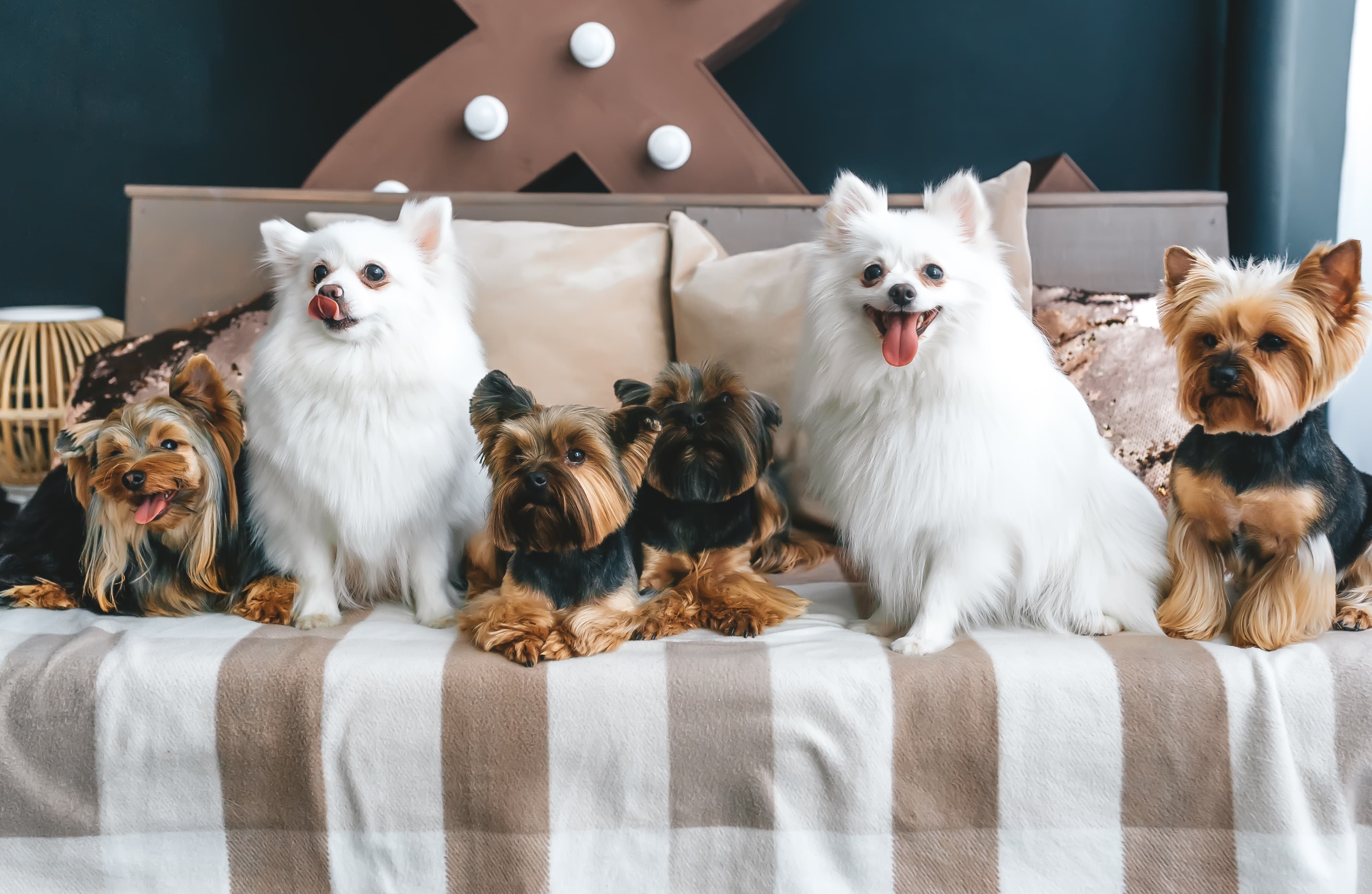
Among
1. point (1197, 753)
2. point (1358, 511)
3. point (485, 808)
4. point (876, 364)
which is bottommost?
point (485, 808)

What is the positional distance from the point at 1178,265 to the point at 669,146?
1508mm

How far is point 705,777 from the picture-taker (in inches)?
55.4

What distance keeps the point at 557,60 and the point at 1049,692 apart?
2.12m

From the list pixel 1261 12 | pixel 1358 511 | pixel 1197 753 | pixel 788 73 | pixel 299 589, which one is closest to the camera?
pixel 1197 753

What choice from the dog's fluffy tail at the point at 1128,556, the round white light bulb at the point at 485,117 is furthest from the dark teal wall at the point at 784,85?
the dog's fluffy tail at the point at 1128,556

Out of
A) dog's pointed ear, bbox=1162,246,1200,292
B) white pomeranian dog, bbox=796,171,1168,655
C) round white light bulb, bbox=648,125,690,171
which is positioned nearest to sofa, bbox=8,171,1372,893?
white pomeranian dog, bbox=796,171,1168,655

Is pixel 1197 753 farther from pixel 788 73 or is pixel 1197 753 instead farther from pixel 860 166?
pixel 788 73

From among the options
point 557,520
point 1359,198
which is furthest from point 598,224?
point 1359,198

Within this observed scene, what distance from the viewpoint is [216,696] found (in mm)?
1434

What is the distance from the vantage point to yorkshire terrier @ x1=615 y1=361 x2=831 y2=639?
1615 mm

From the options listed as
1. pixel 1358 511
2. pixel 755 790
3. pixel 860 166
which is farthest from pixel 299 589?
pixel 860 166

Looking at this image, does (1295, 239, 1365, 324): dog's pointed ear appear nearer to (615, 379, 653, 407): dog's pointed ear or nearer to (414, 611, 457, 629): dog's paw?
(615, 379, 653, 407): dog's pointed ear

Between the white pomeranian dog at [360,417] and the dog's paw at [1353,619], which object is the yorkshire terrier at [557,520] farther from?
the dog's paw at [1353,619]

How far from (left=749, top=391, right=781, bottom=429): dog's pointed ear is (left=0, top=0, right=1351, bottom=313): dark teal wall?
163 cm
